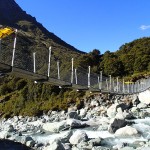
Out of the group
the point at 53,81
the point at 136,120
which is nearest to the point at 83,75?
the point at 53,81

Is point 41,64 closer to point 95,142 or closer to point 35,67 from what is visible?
point 35,67

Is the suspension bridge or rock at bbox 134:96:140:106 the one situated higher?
rock at bbox 134:96:140:106

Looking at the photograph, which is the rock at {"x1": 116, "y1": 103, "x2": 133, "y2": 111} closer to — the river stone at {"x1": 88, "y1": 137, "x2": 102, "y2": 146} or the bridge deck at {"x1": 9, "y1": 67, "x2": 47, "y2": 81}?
the river stone at {"x1": 88, "y1": 137, "x2": 102, "y2": 146}

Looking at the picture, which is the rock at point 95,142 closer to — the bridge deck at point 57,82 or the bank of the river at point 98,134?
the bank of the river at point 98,134

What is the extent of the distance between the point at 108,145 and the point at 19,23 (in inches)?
4252

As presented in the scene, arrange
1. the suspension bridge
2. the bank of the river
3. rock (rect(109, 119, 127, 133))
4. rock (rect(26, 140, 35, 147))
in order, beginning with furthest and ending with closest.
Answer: rock (rect(109, 119, 127, 133)), rock (rect(26, 140, 35, 147)), the bank of the river, the suspension bridge

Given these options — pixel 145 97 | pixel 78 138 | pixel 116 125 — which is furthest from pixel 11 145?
pixel 145 97

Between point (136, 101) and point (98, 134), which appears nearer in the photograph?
point (98, 134)

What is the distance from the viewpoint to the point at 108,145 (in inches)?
584

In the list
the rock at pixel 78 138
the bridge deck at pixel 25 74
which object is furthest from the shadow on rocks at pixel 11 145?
the bridge deck at pixel 25 74

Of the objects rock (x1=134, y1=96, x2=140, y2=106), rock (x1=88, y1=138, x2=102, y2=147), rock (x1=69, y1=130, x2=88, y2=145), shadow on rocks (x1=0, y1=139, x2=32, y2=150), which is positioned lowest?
shadow on rocks (x1=0, y1=139, x2=32, y2=150)

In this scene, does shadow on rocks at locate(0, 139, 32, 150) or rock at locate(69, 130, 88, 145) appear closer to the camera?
rock at locate(69, 130, 88, 145)

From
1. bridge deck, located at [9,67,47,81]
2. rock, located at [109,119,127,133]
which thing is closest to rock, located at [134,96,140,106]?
rock, located at [109,119,127,133]

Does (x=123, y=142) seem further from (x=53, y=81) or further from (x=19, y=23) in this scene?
(x=19, y=23)
